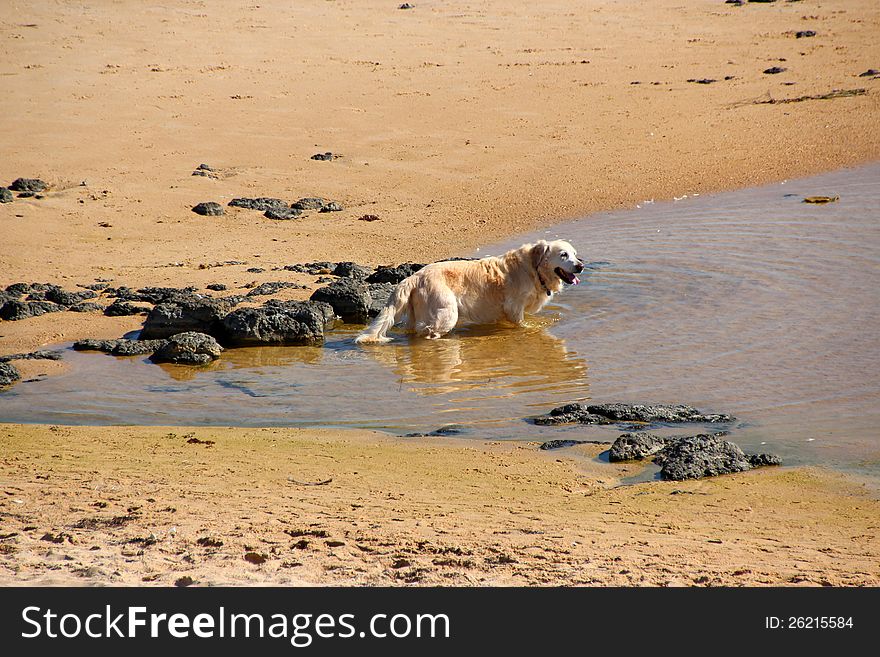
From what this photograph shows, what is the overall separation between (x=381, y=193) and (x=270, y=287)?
18.1 ft

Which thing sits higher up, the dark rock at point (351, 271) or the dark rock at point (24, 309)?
the dark rock at point (351, 271)

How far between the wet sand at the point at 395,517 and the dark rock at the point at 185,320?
3503mm

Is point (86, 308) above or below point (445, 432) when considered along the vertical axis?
above

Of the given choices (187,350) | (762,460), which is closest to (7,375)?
(187,350)

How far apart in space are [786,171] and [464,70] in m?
9.65

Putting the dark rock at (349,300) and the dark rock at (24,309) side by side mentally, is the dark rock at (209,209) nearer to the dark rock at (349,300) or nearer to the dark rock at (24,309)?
the dark rock at (24,309)

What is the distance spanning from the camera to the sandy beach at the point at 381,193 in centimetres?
571

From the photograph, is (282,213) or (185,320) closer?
(185,320)

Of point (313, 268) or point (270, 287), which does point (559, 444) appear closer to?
point (270, 287)

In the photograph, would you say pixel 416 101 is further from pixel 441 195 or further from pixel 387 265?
pixel 387 265

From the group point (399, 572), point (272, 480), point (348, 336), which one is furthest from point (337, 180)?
point (399, 572)

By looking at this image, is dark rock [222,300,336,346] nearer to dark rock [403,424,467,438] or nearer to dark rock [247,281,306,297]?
dark rock [247,281,306,297]

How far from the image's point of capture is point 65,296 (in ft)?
43.9

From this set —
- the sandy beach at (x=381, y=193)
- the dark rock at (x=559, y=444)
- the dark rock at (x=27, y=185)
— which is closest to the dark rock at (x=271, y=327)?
the sandy beach at (x=381, y=193)
